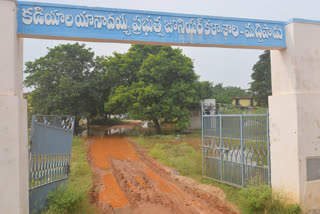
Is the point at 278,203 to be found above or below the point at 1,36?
below

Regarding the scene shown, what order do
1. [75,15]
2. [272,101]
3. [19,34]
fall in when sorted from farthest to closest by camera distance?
[272,101], [75,15], [19,34]

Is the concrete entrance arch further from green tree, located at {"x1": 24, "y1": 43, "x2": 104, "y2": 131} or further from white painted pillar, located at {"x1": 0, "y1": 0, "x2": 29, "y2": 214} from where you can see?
green tree, located at {"x1": 24, "y1": 43, "x2": 104, "y2": 131}

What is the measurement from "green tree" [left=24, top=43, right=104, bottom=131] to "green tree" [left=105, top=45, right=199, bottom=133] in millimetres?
2629

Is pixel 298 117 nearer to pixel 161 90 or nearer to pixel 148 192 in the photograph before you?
pixel 148 192

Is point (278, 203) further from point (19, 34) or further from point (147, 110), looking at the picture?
point (147, 110)

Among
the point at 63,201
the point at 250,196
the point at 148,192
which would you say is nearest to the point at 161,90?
the point at 148,192

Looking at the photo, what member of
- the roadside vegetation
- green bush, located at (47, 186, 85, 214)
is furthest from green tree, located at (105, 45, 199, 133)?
green bush, located at (47, 186, 85, 214)

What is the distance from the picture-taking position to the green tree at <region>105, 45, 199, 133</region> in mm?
17688

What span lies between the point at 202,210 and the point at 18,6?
5.59 metres

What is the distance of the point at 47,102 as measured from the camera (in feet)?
60.1

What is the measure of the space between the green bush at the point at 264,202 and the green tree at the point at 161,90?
1255 cm

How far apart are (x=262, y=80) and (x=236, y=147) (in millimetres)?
22913

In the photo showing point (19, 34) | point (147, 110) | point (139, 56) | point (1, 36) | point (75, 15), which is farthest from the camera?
point (139, 56)

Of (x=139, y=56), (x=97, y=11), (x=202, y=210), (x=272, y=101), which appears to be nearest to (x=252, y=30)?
(x=272, y=101)
